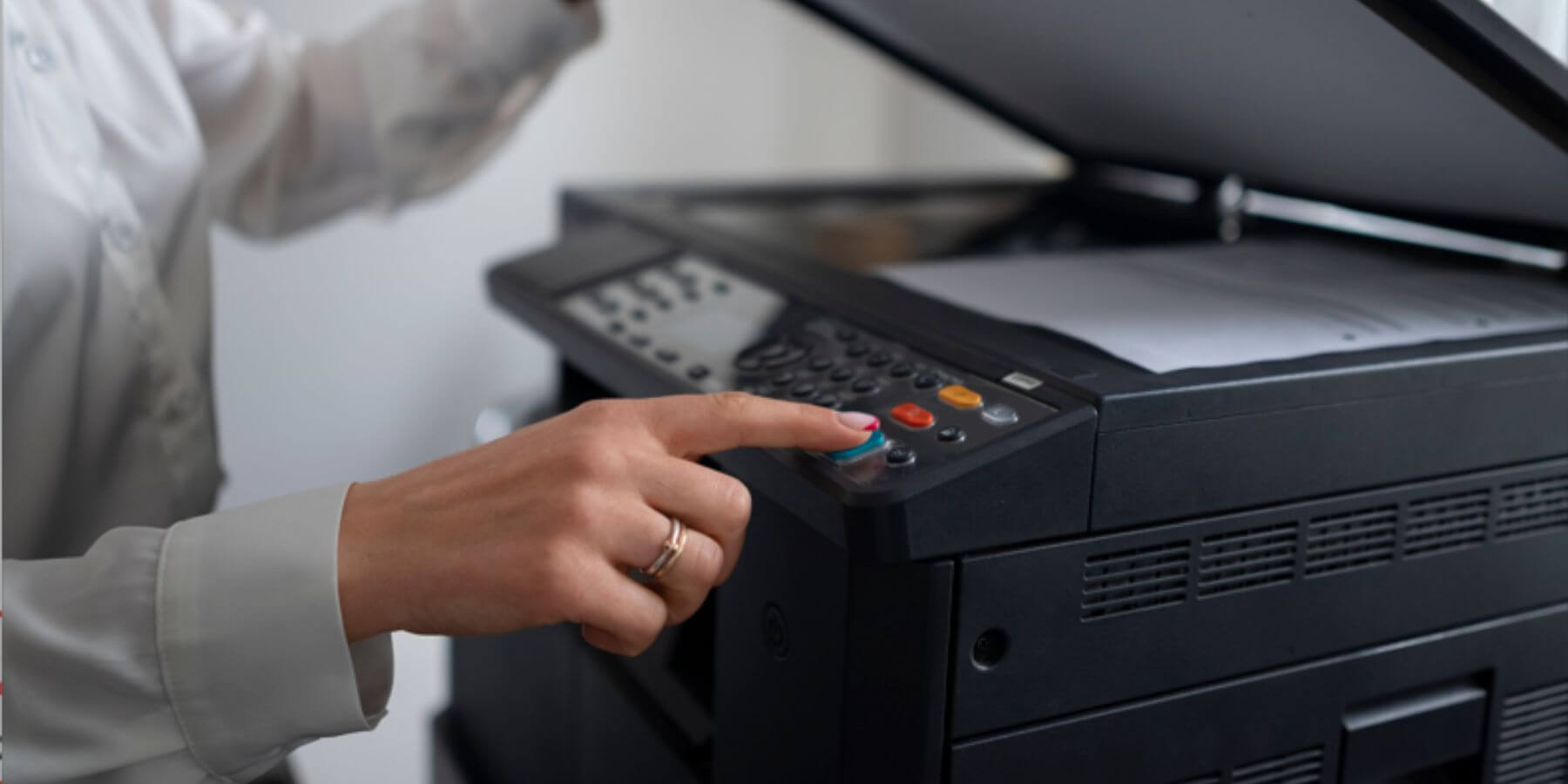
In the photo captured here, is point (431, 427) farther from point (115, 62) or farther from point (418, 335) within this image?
point (115, 62)

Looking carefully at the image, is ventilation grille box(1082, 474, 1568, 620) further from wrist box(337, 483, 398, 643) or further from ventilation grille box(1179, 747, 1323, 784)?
wrist box(337, 483, 398, 643)

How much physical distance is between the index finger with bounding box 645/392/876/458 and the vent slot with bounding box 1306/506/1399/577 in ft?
0.74

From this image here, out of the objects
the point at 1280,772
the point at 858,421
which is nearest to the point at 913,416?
the point at 858,421

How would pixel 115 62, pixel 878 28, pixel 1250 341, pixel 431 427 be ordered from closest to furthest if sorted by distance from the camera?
pixel 1250 341 < pixel 115 62 < pixel 878 28 < pixel 431 427

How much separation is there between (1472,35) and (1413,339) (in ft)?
0.48

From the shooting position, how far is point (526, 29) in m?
1.01

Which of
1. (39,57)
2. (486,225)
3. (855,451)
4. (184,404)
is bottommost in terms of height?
(486,225)

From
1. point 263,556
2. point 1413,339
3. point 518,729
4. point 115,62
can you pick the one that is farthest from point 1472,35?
point 115,62

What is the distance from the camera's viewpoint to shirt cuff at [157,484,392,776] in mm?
475

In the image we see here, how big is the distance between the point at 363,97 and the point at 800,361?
0.66 metres

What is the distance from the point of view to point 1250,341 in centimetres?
58

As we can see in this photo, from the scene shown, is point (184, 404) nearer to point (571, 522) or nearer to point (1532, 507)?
point (571, 522)

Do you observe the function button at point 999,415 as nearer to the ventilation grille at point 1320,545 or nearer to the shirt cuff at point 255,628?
the ventilation grille at point 1320,545

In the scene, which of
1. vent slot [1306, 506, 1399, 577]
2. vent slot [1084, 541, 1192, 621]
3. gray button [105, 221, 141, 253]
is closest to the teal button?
vent slot [1084, 541, 1192, 621]
